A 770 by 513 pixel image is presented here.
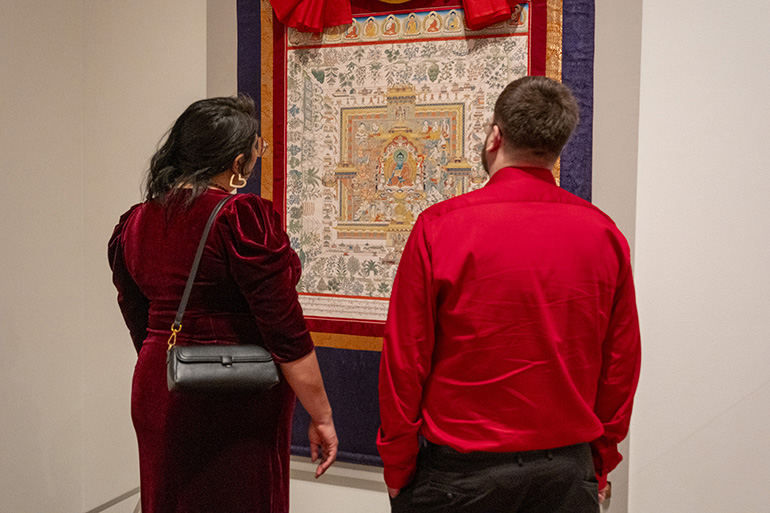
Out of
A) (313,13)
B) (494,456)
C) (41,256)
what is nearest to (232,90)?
(313,13)

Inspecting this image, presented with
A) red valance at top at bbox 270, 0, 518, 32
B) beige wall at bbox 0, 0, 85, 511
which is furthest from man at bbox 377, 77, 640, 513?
beige wall at bbox 0, 0, 85, 511

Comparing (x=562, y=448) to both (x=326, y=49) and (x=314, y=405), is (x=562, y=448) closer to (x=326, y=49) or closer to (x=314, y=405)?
(x=314, y=405)

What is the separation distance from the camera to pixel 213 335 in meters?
1.46

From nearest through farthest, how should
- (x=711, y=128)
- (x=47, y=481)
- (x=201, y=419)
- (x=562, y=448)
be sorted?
(x=562, y=448) < (x=201, y=419) < (x=711, y=128) < (x=47, y=481)

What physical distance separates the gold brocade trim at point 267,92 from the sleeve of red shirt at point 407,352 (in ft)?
3.94

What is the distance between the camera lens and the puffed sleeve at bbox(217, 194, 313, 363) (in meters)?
1.40

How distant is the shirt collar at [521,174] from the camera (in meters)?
1.31

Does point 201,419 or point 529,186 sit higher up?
point 529,186

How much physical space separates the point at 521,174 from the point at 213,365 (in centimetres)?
84

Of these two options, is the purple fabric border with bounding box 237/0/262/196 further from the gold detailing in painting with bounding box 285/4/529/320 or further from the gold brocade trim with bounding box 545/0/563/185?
the gold brocade trim with bounding box 545/0/563/185

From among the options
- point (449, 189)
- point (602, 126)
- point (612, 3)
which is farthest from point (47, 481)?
point (612, 3)

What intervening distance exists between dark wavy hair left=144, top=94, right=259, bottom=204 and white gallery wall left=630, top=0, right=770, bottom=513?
4.45 ft

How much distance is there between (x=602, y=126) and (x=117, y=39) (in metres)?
2.08

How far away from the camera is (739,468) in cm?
198
